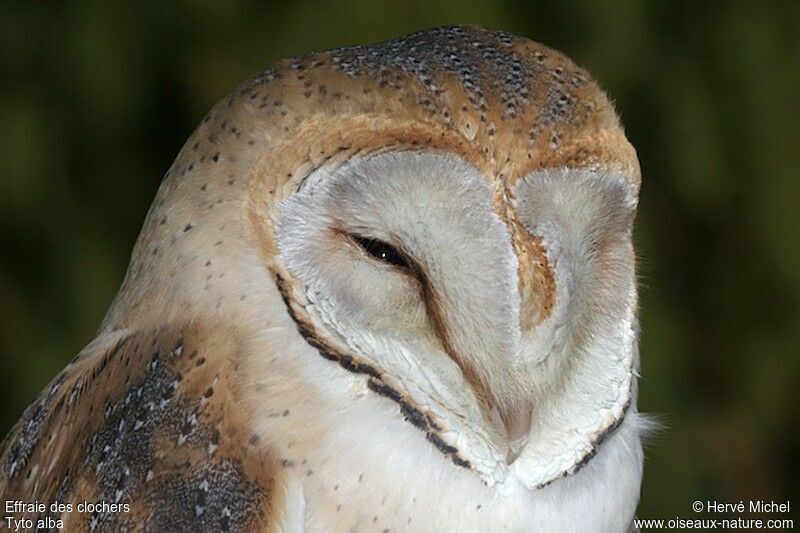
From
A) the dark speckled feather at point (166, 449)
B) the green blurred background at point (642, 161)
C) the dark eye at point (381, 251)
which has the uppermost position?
the dark eye at point (381, 251)

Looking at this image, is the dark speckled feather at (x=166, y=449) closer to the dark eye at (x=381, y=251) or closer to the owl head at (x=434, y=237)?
the owl head at (x=434, y=237)

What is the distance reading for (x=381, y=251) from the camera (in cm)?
102

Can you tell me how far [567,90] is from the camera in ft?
3.62

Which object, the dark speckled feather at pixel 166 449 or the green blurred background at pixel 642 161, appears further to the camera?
the green blurred background at pixel 642 161

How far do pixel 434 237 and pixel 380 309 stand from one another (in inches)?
3.2

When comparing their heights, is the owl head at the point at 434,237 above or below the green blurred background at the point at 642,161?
above

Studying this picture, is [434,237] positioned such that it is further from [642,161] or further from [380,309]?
[642,161]

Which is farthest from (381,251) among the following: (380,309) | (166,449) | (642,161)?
(642,161)

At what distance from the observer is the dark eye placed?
40.1 inches

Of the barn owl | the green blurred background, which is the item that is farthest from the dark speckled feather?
the green blurred background

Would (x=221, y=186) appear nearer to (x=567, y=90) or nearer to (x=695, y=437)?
(x=567, y=90)

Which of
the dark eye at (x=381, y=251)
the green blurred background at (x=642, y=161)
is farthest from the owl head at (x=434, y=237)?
the green blurred background at (x=642, y=161)

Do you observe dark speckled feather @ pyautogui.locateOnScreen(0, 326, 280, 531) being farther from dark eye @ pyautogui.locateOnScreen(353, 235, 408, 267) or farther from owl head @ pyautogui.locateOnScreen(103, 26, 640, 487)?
dark eye @ pyautogui.locateOnScreen(353, 235, 408, 267)

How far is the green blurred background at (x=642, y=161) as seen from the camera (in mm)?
2420
